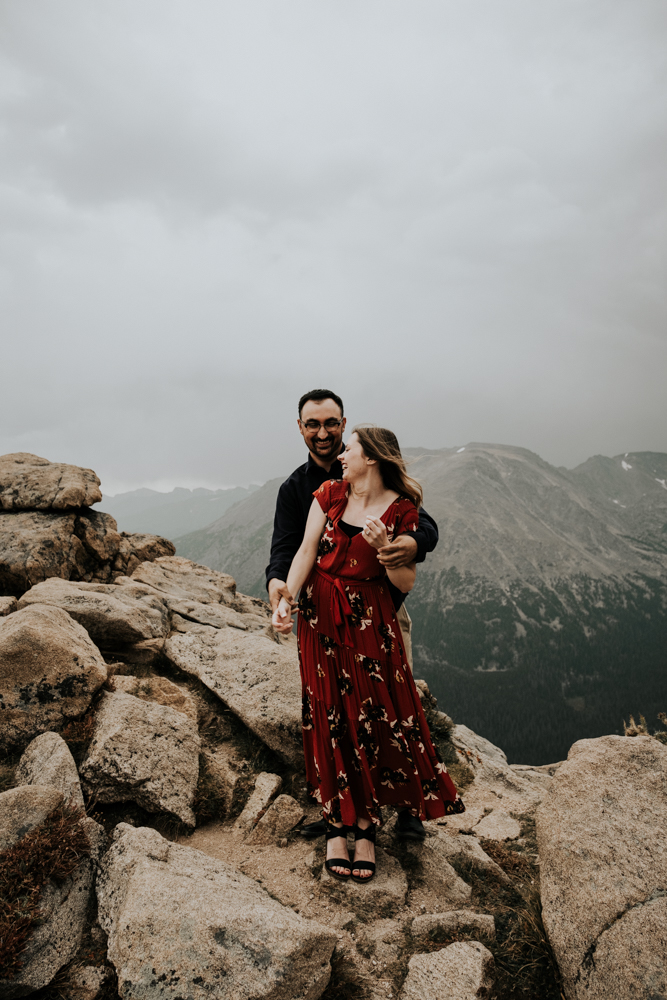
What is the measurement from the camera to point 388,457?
5.00 m

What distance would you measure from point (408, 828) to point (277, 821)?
1.64 meters

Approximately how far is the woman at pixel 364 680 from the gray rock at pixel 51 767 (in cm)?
267

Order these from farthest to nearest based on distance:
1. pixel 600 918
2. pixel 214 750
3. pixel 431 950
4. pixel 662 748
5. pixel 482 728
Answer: pixel 482 728 → pixel 214 750 → pixel 662 748 → pixel 431 950 → pixel 600 918

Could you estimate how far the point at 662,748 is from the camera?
15.8ft

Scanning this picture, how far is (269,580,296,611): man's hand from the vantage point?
5095 mm

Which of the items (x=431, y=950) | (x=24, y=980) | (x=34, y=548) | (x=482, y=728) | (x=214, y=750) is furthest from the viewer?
(x=482, y=728)

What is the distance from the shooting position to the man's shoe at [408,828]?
18.4 feet

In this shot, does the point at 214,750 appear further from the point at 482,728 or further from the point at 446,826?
the point at 482,728

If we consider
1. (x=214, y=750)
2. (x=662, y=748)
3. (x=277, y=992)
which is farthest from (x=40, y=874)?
(x=662, y=748)

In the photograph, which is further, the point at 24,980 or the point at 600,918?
the point at 600,918

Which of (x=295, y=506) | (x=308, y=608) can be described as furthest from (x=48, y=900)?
(x=295, y=506)

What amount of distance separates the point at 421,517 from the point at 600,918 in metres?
3.83

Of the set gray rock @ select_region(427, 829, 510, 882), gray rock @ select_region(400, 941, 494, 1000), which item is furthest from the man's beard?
gray rock @ select_region(400, 941, 494, 1000)

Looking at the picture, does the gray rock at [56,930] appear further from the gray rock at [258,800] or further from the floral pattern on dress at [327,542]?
the floral pattern on dress at [327,542]
